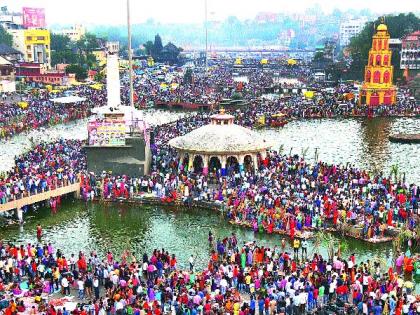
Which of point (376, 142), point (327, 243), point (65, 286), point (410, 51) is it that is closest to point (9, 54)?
point (410, 51)

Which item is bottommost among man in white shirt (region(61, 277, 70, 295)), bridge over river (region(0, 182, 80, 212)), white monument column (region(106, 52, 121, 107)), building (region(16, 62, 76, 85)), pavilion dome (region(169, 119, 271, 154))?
man in white shirt (region(61, 277, 70, 295))

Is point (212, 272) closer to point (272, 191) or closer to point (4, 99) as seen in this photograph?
point (272, 191)

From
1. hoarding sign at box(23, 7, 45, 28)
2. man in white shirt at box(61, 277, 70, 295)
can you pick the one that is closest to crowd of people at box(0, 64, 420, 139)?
man in white shirt at box(61, 277, 70, 295)

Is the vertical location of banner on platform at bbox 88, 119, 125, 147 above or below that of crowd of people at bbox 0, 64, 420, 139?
above

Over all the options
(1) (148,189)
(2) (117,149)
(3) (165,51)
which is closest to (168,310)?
(1) (148,189)

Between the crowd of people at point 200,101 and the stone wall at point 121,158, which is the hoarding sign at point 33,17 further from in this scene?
the stone wall at point 121,158

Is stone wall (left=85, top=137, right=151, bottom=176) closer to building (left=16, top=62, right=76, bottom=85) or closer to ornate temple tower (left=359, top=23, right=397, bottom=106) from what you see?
ornate temple tower (left=359, top=23, right=397, bottom=106)

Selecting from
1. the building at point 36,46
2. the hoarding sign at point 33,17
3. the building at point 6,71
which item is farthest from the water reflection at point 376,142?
the hoarding sign at point 33,17

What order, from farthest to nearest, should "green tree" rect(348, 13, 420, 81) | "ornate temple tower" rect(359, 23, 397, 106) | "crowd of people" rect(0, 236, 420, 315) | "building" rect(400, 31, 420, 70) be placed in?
1. "green tree" rect(348, 13, 420, 81)
2. "building" rect(400, 31, 420, 70)
3. "ornate temple tower" rect(359, 23, 397, 106)
4. "crowd of people" rect(0, 236, 420, 315)
